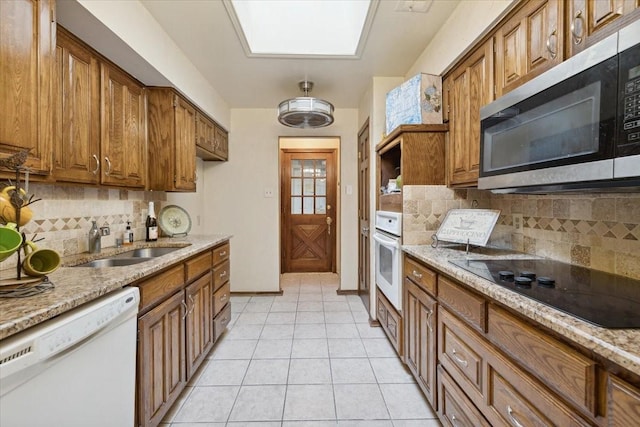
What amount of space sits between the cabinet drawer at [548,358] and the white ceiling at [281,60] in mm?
1835

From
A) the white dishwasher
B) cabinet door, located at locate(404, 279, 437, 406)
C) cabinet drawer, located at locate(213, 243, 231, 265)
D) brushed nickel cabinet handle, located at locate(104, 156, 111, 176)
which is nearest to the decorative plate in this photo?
cabinet drawer, located at locate(213, 243, 231, 265)

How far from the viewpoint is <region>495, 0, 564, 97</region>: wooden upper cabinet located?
1.17 metres

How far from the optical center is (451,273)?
1304 mm

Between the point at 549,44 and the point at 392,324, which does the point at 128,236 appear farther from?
the point at 549,44

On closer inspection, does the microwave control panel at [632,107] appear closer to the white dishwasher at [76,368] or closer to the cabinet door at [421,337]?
the cabinet door at [421,337]

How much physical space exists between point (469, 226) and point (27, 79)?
7.28ft

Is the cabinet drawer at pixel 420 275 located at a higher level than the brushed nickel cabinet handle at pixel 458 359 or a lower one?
higher

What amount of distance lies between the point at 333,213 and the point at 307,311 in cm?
221

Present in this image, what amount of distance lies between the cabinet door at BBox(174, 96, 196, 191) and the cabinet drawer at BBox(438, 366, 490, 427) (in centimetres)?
228

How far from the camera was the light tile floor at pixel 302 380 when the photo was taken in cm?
159

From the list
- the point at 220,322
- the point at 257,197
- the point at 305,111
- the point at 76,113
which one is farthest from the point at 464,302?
the point at 257,197

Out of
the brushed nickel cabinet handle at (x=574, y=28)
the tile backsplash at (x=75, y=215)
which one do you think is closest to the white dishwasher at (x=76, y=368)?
the tile backsplash at (x=75, y=215)

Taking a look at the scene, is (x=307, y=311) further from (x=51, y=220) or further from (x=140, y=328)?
(x=51, y=220)

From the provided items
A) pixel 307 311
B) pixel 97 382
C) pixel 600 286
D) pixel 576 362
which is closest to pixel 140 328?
pixel 97 382
